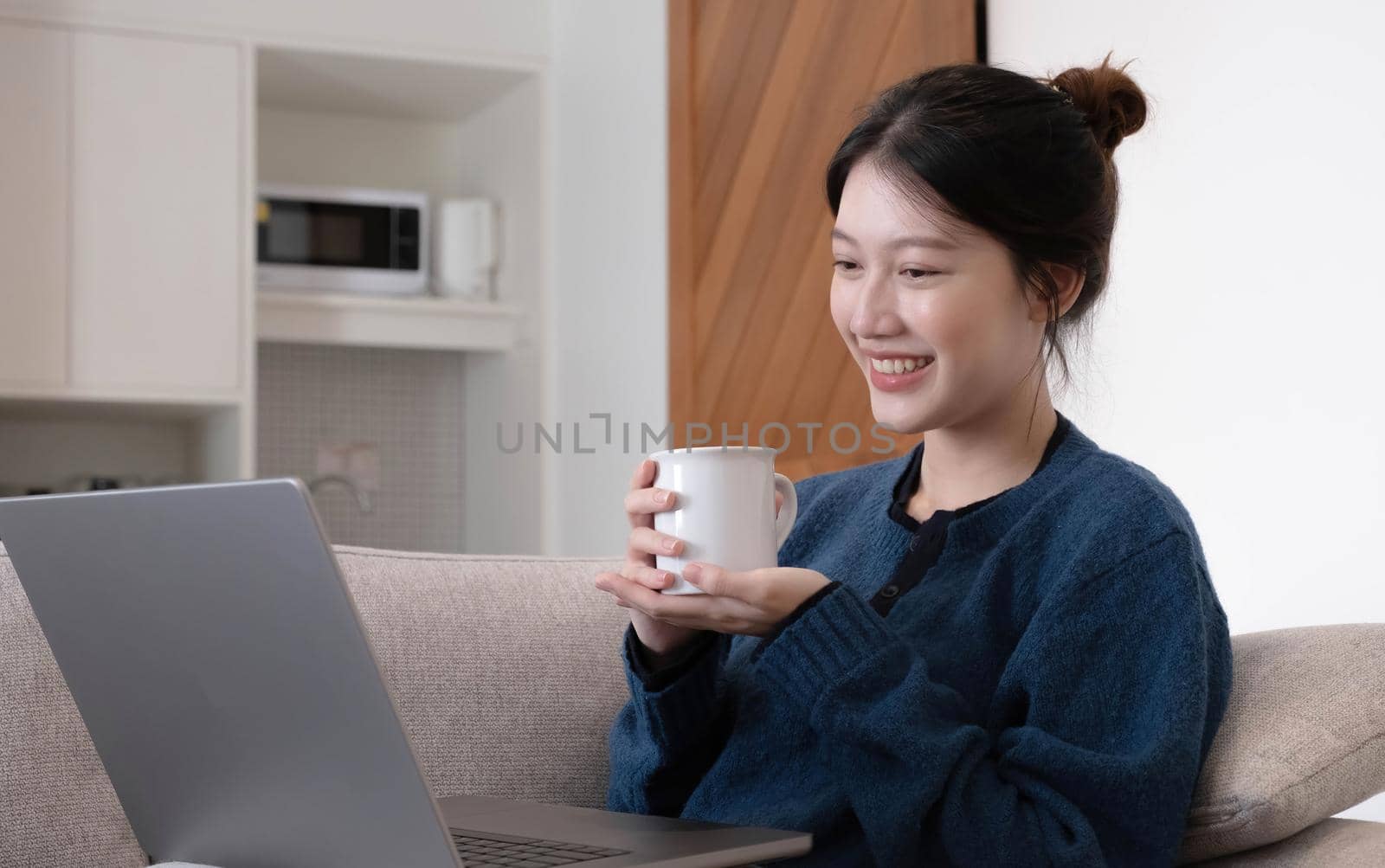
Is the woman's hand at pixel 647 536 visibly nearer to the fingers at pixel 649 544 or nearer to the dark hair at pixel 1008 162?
the fingers at pixel 649 544

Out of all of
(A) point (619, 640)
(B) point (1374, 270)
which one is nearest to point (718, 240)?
(B) point (1374, 270)

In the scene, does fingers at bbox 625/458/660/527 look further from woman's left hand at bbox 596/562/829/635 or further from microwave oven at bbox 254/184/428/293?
microwave oven at bbox 254/184/428/293

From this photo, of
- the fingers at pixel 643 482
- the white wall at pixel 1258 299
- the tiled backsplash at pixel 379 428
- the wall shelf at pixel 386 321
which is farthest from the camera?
the tiled backsplash at pixel 379 428

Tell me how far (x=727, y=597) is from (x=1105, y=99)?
57cm

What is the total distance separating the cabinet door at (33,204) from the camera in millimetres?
3027

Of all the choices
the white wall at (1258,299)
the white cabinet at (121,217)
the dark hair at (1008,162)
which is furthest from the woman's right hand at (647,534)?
the white cabinet at (121,217)

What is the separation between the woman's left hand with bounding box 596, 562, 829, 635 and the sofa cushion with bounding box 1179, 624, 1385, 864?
1.06 ft

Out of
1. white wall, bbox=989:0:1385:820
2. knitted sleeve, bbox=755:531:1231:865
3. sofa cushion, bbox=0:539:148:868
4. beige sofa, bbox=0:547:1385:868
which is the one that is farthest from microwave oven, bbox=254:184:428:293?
knitted sleeve, bbox=755:531:1231:865

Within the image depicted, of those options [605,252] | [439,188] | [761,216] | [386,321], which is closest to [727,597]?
[761,216]

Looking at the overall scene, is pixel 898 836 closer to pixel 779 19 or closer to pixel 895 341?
pixel 895 341

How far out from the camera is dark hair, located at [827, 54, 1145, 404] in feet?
3.72

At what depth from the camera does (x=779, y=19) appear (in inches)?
116

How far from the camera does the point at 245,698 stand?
84 cm

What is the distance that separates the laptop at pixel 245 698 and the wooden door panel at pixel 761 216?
1.89 m
